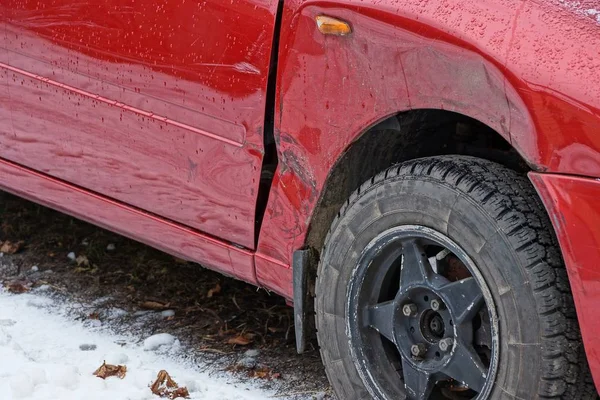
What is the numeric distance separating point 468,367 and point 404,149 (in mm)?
700

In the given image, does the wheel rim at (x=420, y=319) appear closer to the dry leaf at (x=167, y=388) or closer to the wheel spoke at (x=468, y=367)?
the wheel spoke at (x=468, y=367)

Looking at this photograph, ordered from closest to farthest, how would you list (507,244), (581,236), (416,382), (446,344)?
(581,236) → (507,244) → (446,344) → (416,382)

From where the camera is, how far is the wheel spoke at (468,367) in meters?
2.90

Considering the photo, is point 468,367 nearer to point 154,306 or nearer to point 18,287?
point 154,306

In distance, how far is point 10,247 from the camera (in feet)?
16.4

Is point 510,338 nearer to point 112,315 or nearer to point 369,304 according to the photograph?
point 369,304

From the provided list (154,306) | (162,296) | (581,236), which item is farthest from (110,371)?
(581,236)

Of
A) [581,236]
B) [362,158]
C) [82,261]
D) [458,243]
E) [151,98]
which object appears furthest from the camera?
[82,261]

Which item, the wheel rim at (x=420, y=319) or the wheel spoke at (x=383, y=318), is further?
the wheel spoke at (x=383, y=318)

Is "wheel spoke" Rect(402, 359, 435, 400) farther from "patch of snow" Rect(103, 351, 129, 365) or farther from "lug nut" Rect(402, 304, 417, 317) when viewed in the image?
"patch of snow" Rect(103, 351, 129, 365)

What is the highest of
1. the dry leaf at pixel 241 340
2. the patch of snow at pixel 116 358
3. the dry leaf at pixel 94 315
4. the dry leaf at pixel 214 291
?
the dry leaf at pixel 241 340

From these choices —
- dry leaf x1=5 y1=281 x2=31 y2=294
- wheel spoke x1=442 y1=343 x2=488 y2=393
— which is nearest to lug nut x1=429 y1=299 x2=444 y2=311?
wheel spoke x1=442 y1=343 x2=488 y2=393

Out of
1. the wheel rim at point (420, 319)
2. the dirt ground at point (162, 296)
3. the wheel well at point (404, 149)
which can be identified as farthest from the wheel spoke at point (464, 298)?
the dirt ground at point (162, 296)

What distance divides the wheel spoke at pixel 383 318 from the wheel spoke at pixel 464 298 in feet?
0.71
